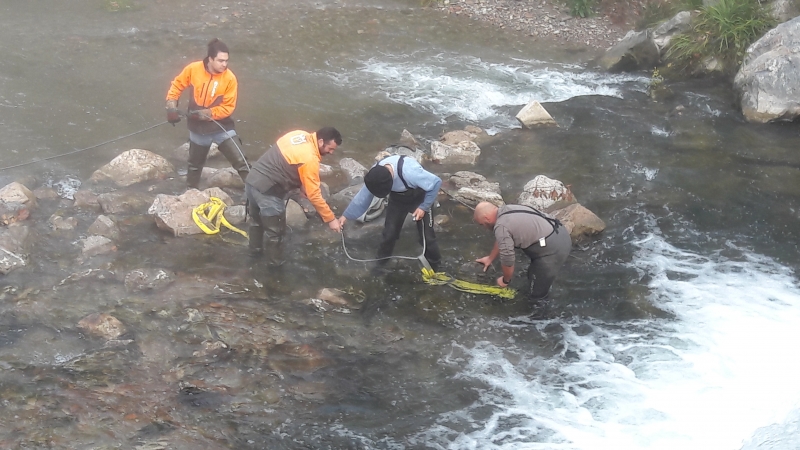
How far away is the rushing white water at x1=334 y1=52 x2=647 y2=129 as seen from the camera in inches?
489

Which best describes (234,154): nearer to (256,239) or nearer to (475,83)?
(256,239)

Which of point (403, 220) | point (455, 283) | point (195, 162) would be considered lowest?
point (455, 283)

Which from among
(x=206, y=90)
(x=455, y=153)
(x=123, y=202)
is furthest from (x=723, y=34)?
(x=123, y=202)

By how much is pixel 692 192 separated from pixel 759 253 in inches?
61.1

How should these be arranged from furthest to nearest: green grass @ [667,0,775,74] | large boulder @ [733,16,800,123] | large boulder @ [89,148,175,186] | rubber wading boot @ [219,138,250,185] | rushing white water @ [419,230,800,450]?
green grass @ [667,0,775,74] < large boulder @ [733,16,800,123] < large boulder @ [89,148,175,186] < rubber wading boot @ [219,138,250,185] < rushing white water @ [419,230,800,450]

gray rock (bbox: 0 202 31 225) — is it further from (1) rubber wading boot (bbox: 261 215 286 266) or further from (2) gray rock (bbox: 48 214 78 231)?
(1) rubber wading boot (bbox: 261 215 286 266)

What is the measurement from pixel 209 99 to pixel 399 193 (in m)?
2.72

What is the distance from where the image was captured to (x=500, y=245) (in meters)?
6.30

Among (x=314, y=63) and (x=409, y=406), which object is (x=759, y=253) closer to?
(x=409, y=406)

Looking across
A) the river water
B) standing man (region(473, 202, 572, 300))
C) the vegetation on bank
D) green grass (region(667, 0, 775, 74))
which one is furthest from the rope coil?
green grass (region(667, 0, 775, 74))

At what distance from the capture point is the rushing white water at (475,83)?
12.4 meters

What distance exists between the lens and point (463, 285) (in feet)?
23.7

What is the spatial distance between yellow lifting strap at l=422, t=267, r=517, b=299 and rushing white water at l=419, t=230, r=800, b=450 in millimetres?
404

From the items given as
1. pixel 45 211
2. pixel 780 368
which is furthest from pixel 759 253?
pixel 45 211
